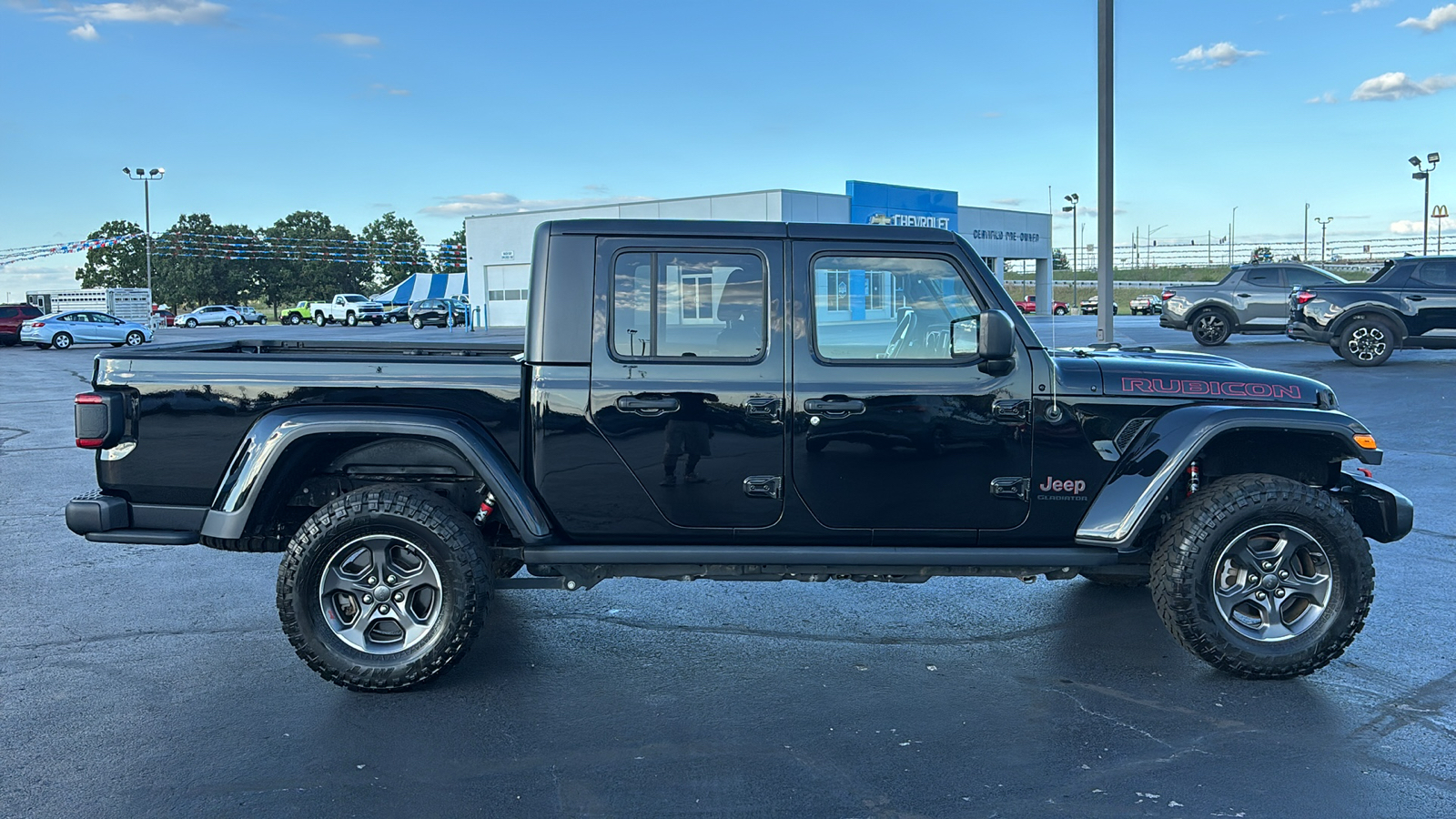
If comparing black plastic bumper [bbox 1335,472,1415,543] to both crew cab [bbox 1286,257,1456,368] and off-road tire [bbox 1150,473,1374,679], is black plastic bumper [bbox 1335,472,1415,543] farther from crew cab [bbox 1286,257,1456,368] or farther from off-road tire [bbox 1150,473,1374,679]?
crew cab [bbox 1286,257,1456,368]

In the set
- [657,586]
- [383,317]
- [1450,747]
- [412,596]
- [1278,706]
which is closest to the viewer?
[1450,747]

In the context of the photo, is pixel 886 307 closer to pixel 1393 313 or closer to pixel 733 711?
pixel 733 711

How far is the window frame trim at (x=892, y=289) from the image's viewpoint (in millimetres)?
4605

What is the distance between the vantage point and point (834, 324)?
4645 mm

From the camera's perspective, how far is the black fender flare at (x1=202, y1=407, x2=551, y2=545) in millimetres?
4473

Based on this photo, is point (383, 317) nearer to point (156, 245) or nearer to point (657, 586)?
point (156, 245)

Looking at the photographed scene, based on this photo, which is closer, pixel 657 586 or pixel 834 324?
pixel 834 324

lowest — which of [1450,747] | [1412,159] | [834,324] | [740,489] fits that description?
[1450,747]

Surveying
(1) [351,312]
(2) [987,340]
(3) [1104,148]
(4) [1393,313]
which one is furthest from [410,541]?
(1) [351,312]

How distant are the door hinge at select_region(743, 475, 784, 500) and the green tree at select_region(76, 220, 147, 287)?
106m

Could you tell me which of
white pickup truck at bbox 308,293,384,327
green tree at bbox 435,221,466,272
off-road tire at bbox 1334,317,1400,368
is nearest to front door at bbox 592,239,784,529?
off-road tire at bbox 1334,317,1400,368

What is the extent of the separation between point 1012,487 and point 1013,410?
1.07 feet

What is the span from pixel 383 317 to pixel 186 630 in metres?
63.8

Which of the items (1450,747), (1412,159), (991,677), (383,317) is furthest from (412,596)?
(383,317)
